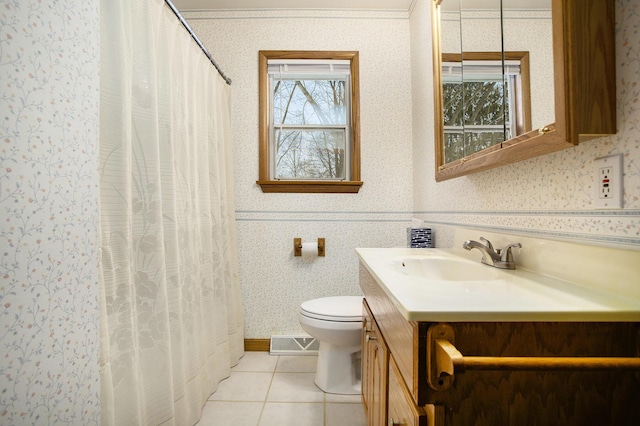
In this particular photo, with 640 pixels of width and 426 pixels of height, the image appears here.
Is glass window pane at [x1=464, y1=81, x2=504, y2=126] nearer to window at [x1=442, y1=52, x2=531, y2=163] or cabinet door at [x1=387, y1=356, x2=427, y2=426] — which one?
window at [x1=442, y1=52, x2=531, y2=163]

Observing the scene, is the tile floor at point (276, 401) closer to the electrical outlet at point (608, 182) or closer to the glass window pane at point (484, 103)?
the electrical outlet at point (608, 182)

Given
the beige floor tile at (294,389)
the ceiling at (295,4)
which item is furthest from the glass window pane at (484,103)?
the beige floor tile at (294,389)

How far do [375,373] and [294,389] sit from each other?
0.83m

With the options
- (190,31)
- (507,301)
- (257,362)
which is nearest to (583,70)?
(507,301)

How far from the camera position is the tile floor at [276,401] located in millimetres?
1452

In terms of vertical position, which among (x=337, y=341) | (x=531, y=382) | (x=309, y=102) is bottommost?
(x=337, y=341)

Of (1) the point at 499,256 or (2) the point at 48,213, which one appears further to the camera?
(1) the point at 499,256

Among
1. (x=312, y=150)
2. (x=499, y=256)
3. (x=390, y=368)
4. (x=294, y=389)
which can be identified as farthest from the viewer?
(x=312, y=150)

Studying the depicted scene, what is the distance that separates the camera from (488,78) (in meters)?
1.12

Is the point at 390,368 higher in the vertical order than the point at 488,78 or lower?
lower

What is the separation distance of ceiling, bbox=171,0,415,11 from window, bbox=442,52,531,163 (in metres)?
1.01

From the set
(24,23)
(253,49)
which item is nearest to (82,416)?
(24,23)

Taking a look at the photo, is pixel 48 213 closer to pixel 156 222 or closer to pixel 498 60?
pixel 156 222

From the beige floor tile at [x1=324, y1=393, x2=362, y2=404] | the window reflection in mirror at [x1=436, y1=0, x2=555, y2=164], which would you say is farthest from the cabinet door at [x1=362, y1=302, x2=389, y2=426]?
the window reflection in mirror at [x1=436, y1=0, x2=555, y2=164]
